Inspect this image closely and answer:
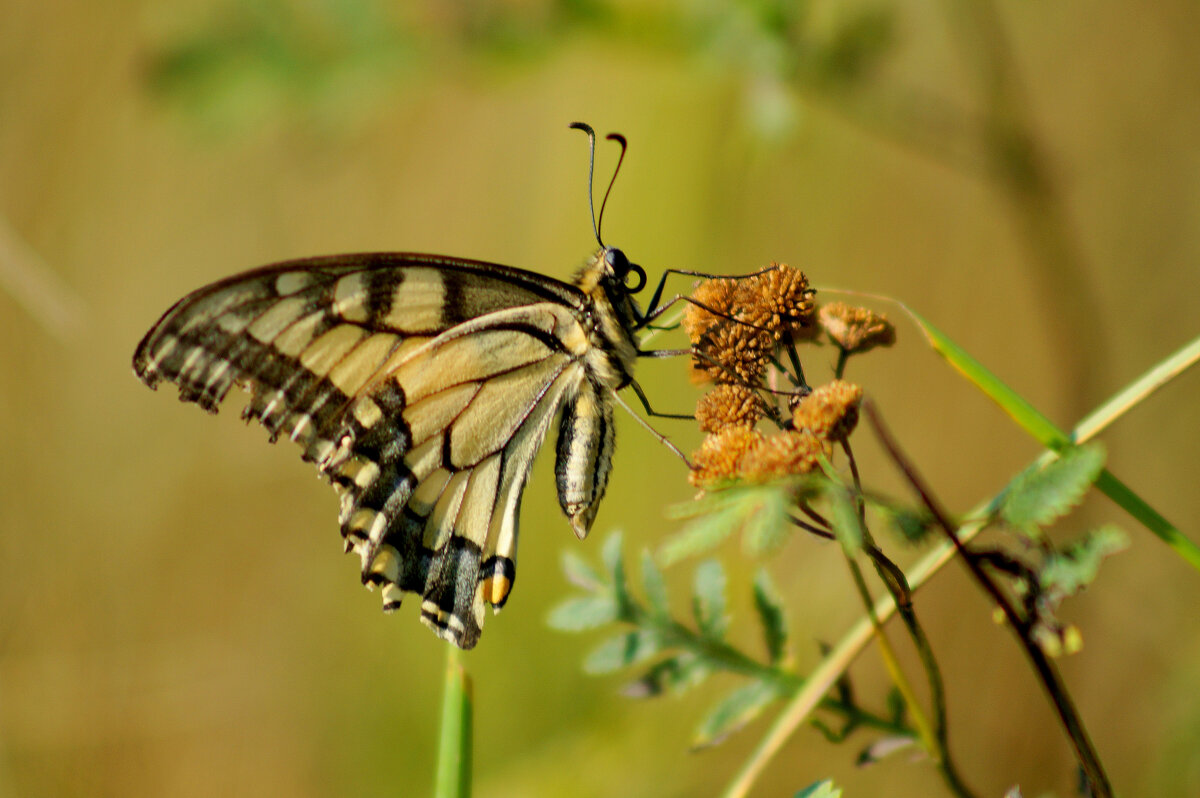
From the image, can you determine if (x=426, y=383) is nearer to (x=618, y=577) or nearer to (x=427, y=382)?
(x=427, y=382)

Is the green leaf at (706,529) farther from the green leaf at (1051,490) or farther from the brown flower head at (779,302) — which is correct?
the brown flower head at (779,302)

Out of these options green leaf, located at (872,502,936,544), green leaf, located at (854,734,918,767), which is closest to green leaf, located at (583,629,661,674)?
green leaf, located at (854,734,918,767)

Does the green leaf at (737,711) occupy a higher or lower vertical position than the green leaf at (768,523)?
lower

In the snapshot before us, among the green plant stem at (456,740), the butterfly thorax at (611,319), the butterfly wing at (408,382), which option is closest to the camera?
Answer: the green plant stem at (456,740)

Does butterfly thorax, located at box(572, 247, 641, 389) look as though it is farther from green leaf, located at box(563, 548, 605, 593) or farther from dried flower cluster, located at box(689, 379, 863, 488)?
dried flower cluster, located at box(689, 379, 863, 488)

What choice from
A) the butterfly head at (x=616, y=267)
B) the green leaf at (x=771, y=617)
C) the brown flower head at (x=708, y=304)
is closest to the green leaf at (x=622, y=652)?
the green leaf at (x=771, y=617)

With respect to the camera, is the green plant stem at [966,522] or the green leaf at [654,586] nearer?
the green plant stem at [966,522]

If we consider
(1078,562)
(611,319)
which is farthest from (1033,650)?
(611,319)
